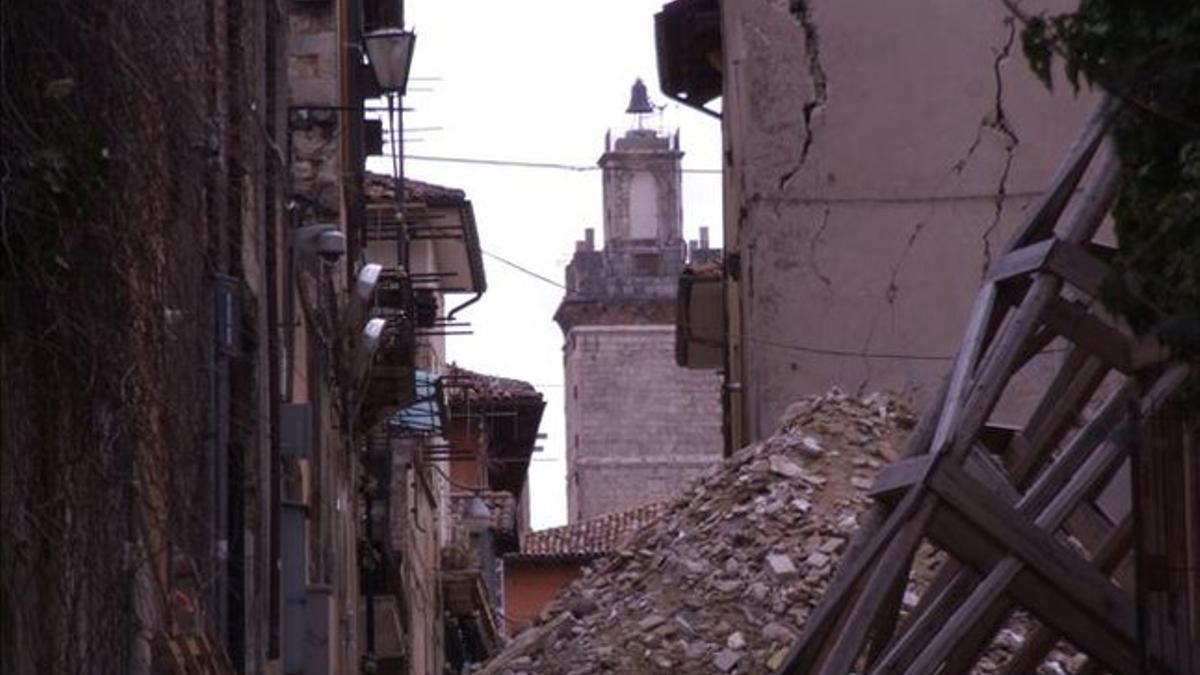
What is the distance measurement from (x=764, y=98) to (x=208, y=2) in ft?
37.4

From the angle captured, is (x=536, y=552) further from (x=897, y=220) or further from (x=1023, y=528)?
(x=1023, y=528)

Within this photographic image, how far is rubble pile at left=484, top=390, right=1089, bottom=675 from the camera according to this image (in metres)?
18.8

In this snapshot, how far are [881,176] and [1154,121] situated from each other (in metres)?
15.4

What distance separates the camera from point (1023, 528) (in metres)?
14.4

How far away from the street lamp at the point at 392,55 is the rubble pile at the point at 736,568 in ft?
14.4

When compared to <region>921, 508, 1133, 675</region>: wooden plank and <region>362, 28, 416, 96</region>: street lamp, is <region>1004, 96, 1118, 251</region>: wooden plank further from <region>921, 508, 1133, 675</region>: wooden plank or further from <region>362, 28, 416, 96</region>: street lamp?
<region>362, 28, 416, 96</region>: street lamp

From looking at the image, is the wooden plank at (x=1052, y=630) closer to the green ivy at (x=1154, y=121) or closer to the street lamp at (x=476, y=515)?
the green ivy at (x=1154, y=121)

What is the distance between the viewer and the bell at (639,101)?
100 metres

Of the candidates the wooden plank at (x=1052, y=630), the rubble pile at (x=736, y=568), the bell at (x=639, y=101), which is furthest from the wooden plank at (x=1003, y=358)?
the bell at (x=639, y=101)

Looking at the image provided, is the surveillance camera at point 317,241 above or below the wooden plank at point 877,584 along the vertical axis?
above

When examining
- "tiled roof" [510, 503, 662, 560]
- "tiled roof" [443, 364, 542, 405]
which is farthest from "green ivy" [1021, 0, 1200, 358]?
"tiled roof" [510, 503, 662, 560]

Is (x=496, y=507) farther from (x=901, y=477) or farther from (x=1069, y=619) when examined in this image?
(x=1069, y=619)

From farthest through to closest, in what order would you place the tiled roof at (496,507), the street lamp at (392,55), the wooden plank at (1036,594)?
1. the tiled roof at (496,507)
2. the street lamp at (392,55)
3. the wooden plank at (1036,594)

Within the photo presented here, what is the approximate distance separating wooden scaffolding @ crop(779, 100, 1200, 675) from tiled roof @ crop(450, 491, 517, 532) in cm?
3433
